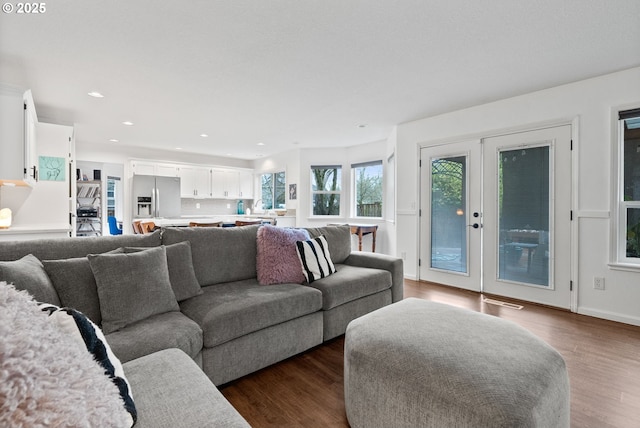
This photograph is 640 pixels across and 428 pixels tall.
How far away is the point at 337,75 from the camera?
3.02 metres

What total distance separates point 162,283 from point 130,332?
34cm

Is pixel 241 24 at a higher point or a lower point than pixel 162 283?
higher

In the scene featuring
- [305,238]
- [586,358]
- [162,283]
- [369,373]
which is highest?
[305,238]

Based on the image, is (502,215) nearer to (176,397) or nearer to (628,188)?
(628,188)

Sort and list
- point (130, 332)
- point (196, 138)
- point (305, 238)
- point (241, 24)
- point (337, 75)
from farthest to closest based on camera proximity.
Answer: point (196, 138)
point (337, 75)
point (305, 238)
point (241, 24)
point (130, 332)

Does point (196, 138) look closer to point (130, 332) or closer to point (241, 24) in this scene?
point (241, 24)

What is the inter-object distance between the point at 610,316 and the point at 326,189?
4897mm

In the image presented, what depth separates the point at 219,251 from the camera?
A: 236 cm

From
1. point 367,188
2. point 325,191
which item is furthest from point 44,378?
point 325,191

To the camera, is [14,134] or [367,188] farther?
[367,188]

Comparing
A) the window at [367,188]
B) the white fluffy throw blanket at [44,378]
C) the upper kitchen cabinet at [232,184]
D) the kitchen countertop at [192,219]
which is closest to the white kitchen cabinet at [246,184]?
the upper kitchen cabinet at [232,184]

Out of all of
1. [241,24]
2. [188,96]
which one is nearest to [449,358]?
[241,24]

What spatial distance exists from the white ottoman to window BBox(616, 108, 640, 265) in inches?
97.7

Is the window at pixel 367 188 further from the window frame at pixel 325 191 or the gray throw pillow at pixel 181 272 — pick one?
the gray throw pillow at pixel 181 272
